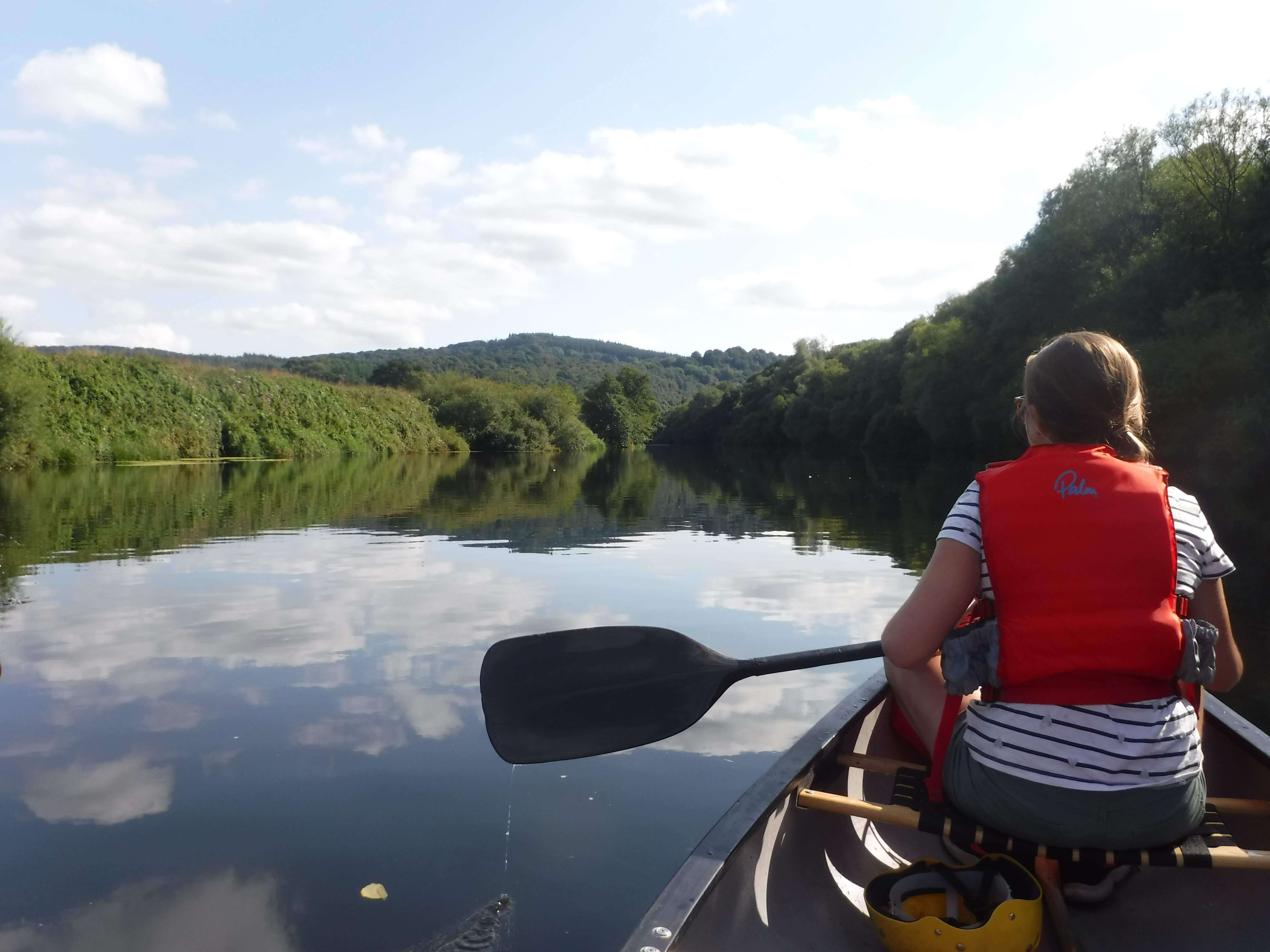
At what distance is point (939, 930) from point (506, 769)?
196 centimetres

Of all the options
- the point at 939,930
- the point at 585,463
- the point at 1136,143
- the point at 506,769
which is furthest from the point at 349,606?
the point at 585,463

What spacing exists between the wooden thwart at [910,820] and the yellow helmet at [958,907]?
88 millimetres

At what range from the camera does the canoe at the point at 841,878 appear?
1844 mm

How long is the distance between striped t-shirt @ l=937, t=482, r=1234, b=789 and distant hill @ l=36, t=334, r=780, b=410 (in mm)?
66938

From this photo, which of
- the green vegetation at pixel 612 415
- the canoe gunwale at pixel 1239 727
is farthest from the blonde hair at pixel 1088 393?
the green vegetation at pixel 612 415

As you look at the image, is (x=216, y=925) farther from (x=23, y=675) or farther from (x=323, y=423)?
(x=323, y=423)

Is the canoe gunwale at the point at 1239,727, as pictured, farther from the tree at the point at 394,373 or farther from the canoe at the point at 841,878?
the tree at the point at 394,373

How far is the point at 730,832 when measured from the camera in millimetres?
1979

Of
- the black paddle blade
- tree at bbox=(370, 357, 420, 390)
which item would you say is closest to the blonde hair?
the black paddle blade

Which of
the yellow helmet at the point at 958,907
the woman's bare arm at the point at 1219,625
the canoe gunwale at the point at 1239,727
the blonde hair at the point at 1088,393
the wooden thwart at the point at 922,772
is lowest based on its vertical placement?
the yellow helmet at the point at 958,907

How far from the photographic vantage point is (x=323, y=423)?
111 feet

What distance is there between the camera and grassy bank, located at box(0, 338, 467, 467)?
800 inches

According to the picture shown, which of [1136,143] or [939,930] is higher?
[1136,143]

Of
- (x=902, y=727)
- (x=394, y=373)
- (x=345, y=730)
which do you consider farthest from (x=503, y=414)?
(x=902, y=727)
